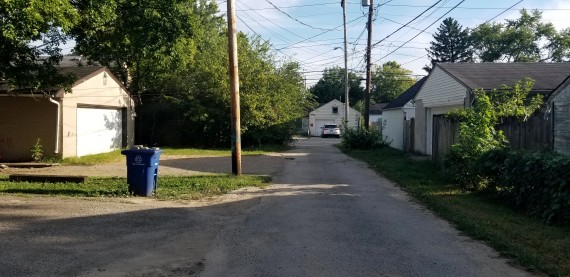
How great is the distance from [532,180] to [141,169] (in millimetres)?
7631

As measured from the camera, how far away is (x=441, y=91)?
68.3 ft

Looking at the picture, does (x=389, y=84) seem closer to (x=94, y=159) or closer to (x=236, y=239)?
(x=94, y=159)

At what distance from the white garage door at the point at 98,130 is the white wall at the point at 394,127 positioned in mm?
14668

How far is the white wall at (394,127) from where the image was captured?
92.7 ft

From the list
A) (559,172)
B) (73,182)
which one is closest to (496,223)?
(559,172)

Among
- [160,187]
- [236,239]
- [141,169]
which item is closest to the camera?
[236,239]

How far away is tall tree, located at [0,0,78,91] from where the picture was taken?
35.9 ft

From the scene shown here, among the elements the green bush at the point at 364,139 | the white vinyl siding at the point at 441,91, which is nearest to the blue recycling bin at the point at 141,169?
the white vinyl siding at the point at 441,91

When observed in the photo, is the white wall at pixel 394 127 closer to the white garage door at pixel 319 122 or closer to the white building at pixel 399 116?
the white building at pixel 399 116

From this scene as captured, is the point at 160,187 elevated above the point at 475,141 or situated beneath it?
situated beneath

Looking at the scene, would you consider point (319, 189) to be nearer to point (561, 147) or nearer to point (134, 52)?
point (561, 147)

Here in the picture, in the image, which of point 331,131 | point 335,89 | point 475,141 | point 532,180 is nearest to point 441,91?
point 475,141

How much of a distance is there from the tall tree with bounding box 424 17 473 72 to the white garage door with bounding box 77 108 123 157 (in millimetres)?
53627

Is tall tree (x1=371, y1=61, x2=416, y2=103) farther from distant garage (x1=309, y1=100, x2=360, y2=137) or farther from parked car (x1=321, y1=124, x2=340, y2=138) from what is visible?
parked car (x1=321, y1=124, x2=340, y2=138)
